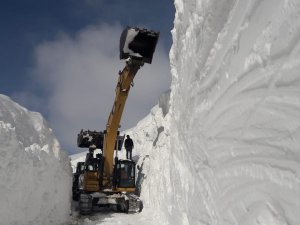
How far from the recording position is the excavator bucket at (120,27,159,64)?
38.8ft

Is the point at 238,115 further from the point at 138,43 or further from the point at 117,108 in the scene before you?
the point at 117,108

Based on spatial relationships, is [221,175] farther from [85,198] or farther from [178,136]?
[85,198]

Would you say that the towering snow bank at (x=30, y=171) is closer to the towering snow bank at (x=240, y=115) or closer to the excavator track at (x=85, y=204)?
the excavator track at (x=85, y=204)

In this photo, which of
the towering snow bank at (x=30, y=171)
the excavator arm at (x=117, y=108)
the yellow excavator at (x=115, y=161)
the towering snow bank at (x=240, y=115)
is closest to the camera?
the towering snow bank at (x=240, y=115)

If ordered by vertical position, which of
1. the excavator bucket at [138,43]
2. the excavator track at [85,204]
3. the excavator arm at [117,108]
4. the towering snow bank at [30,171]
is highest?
the excavator bucket at [138,43]

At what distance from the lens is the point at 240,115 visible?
3488 mm

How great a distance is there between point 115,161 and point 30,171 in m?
5.02

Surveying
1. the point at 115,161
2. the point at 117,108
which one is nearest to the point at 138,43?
the point at 117,108

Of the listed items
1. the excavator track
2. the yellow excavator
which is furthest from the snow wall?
the excavator track

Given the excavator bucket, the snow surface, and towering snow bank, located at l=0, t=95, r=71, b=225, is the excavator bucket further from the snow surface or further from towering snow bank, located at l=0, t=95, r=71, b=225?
the snow surface

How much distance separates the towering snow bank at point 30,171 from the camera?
9.81 metres

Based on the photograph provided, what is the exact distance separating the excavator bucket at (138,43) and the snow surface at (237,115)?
5.69m

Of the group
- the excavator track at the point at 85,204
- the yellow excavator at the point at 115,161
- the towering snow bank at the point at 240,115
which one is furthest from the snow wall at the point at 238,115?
the excavator track at the point at 85,204

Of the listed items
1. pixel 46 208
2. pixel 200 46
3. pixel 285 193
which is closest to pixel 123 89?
pixel 46 208
